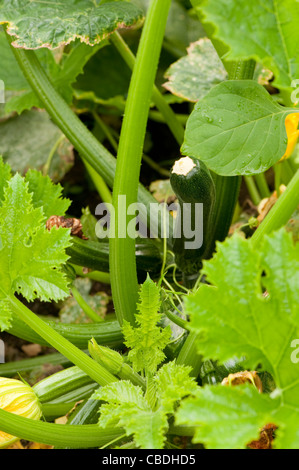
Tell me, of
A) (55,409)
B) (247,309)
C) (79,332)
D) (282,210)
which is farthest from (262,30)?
(55,409)

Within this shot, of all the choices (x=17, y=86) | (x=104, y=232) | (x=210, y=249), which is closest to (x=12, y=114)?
(x=17, y=86)

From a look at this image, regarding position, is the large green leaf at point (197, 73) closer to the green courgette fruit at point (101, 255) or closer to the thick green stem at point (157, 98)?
the thick green stem at point (157, 98)

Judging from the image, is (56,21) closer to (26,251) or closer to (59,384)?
(26,251)

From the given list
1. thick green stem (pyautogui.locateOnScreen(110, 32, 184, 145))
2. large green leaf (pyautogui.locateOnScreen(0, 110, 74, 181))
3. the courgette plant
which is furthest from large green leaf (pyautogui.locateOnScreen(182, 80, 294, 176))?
large green leaf (pyautogui.locateOnScreen(0, 110, 74, 181))

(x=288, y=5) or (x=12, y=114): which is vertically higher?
(x=12, y=114)

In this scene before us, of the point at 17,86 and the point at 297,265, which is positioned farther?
the point at 17,86

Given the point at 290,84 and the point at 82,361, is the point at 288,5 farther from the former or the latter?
the point at 82,361
